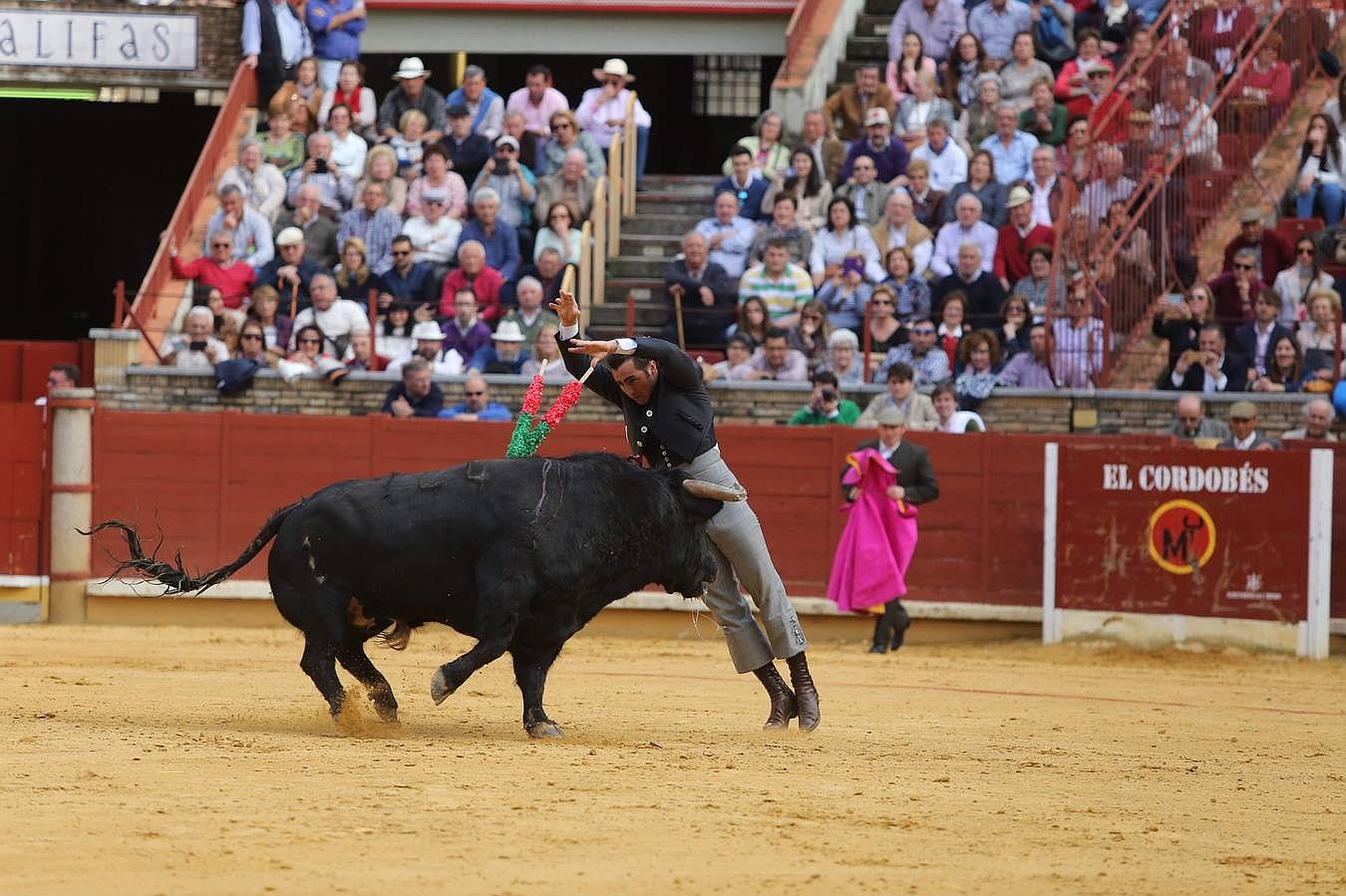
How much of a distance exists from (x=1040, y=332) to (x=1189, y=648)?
2.53 m

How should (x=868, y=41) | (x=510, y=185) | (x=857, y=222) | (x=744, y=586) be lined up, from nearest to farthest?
(x=744, y=586)
(x=857, y=222)
(x=510, y=185)
(x=868, y=41)

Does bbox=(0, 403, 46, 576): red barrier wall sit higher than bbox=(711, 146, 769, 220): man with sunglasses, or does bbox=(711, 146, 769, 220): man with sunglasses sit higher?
bbox=(711, 146, 769, 220): man with sunglasses

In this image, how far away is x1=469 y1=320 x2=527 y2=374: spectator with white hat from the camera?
1512cm

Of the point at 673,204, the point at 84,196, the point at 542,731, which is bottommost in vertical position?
the point at 542,731

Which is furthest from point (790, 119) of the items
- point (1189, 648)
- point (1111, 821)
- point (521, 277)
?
point (1111, 821)

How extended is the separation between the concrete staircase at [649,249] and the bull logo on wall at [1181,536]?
13.8ft

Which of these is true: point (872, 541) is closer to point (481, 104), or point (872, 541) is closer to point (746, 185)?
point (746, 185)

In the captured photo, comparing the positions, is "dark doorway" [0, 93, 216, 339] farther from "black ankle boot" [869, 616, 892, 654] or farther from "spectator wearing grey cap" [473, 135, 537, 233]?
"black ankle boot" [869, 616, 892, 654]

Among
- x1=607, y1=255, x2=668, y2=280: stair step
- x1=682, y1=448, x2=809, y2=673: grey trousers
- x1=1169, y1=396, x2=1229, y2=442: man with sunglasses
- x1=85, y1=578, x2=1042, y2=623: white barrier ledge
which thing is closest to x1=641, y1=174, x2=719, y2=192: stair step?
x1=607, y1=255, x2=668, y2=280: stair step

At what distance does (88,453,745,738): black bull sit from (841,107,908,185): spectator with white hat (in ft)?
28.0

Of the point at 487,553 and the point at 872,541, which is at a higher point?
the point at 487,553

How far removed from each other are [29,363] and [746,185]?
6621mm

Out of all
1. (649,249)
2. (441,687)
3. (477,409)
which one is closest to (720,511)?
(441,687)

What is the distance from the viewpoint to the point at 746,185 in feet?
53.6
